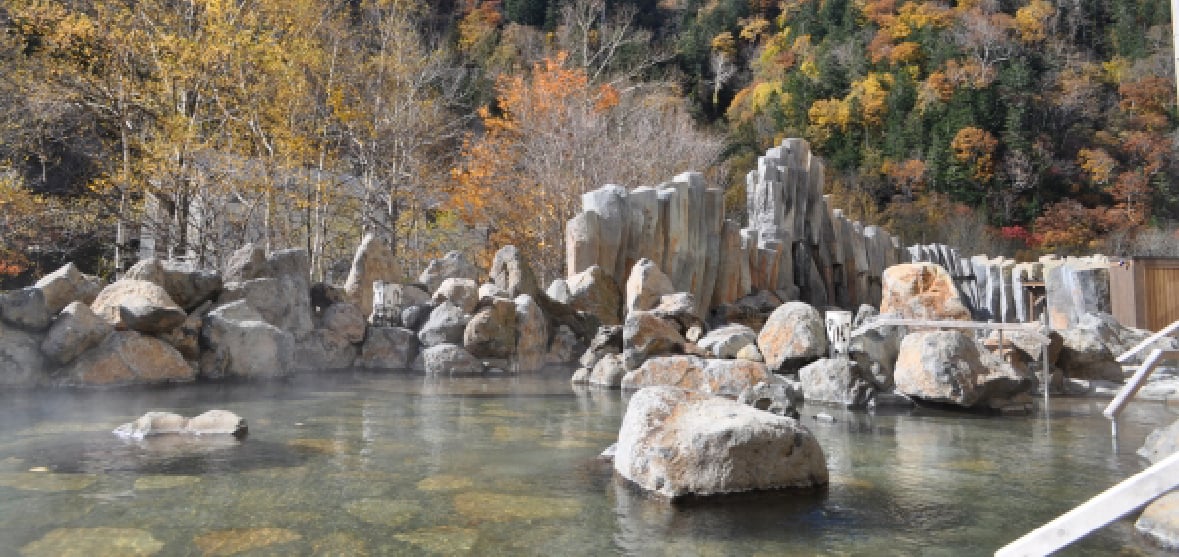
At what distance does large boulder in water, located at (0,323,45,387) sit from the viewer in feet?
25.3

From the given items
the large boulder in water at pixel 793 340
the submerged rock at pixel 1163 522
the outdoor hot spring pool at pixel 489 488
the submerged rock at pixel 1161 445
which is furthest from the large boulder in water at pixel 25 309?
the submerged rock at pixel 1161 445

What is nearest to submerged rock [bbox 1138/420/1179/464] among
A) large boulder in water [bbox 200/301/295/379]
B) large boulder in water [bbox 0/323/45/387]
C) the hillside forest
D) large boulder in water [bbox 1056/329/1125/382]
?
large boulder in water [bbox 1056/329/1125/382]

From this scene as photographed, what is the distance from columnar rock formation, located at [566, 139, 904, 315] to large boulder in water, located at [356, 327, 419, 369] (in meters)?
3.47

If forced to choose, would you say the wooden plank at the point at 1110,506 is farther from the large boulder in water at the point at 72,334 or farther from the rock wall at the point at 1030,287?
the rock wall at the point at 1030,287

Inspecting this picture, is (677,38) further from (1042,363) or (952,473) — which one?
(952,473)

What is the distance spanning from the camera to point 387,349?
1073cm

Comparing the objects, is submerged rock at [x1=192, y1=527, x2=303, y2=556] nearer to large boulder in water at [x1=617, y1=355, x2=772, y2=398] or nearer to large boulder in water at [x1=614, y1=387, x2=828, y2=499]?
large boulder in water at [x1=614, y1=387, x2=828, y2=499]

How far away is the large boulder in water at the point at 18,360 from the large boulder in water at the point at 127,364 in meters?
0.21

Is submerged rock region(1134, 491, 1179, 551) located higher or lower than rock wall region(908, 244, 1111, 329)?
lower

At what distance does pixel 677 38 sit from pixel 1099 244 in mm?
23284

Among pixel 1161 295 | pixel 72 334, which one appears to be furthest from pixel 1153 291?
pixel 72 334

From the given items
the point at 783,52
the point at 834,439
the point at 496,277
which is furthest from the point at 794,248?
the point at 783,52

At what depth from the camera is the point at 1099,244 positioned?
1127 inches

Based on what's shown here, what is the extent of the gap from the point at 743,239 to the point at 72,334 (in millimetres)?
11501
